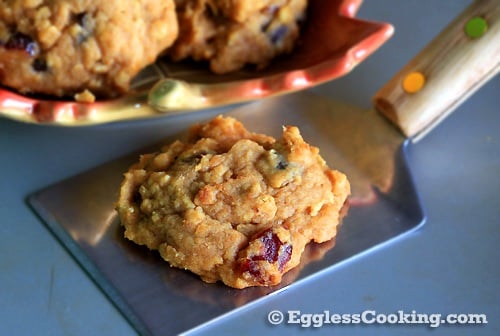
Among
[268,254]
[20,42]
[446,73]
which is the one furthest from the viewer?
[446,73]

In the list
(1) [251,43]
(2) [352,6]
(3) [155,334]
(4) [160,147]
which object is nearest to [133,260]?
(3) [155,334]

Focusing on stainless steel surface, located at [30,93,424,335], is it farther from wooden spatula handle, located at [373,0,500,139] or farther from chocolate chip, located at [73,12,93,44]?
chocolate chip, located at [73,12,93,44]

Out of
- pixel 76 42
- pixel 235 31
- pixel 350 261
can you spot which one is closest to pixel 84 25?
pixel 76 42

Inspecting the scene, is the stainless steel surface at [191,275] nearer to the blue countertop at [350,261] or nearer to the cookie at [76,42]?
the blue countertop at [350,261]

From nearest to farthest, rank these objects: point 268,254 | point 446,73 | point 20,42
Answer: point 268,254 → point 20,42 → point 446,73

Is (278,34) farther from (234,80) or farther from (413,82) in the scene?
(413,82)

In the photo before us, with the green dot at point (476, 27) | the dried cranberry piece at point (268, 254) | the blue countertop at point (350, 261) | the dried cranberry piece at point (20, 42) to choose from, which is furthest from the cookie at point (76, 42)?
the green dot at point (476, 27)
